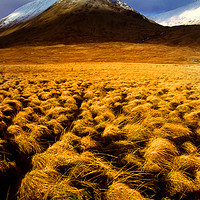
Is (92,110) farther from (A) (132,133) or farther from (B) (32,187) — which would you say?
(B) (32,187)

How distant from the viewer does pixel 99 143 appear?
2006mm

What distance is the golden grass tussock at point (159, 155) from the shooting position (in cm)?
154

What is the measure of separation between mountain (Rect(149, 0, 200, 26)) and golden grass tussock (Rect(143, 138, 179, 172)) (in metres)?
183

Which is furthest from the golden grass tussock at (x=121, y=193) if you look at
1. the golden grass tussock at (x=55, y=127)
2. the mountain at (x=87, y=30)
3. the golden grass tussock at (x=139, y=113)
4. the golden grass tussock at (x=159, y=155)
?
the mountain at (x=87, y=30)

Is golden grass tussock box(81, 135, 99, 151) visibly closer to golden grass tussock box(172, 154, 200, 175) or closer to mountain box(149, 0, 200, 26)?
golden grass tussock box(172, 154, 200, 175)

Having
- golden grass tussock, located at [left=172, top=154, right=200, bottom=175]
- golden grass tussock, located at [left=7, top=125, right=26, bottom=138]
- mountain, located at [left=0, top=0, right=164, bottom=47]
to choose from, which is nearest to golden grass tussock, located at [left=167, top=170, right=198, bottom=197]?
golden grass tussock, located at [left=172, top=154, right=200, bottom=175]

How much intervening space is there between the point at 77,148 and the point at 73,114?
1.35 metres

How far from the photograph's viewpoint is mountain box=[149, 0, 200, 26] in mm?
131375

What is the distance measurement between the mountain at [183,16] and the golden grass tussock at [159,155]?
183m

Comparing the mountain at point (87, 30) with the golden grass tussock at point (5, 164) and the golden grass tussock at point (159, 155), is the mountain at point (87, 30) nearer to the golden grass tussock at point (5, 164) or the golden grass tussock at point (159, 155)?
the golden grass tussock at point (159, 155)

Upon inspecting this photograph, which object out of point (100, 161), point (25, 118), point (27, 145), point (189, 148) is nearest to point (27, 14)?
point (25, 118)

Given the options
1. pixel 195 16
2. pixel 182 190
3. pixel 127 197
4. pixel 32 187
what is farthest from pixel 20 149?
pixel 195 16

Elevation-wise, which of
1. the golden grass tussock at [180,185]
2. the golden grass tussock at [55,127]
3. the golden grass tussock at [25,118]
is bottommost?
the golden grass tussock at [180,185]

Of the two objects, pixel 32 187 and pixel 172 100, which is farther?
Answer: pixel 172 100
